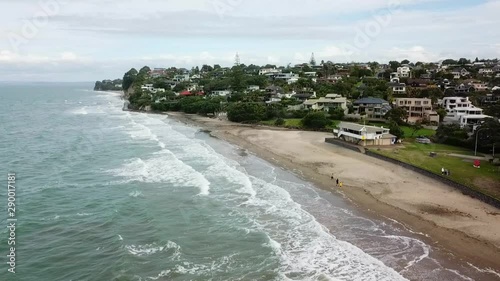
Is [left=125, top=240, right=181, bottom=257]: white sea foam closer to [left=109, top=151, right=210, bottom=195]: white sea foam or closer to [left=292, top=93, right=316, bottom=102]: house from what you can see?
[left=109, top=151, right=210, bottom=195]: white sea foam

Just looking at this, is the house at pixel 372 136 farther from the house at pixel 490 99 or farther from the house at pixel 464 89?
the house at pixel 464 89

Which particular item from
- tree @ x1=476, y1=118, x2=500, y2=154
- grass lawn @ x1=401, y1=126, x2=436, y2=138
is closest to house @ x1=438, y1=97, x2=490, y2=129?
grass lawn @ x1=401, y1=126, x2=436, y2=138

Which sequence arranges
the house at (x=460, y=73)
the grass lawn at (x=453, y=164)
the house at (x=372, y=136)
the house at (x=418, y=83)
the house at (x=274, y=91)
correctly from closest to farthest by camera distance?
the grass lawn at (x=453, y=164) < the house at (x=372, y=136) < the house at (x=418, y=83) < the house at (x=274, y=91) < the house at (x=460, y=73)

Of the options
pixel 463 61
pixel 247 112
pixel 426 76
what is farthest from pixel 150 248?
pixel 463 61

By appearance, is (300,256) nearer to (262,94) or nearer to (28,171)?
(28,171)

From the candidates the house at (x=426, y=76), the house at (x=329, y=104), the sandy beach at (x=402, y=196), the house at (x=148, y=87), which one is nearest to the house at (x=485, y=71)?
the house at (x=426, y=76)

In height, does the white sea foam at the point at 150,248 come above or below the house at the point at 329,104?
below
